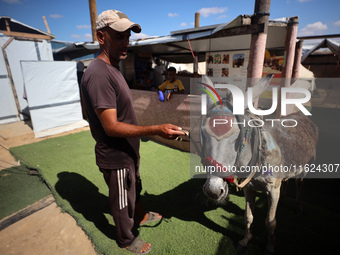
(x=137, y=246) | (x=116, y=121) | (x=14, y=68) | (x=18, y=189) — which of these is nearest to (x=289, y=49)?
(x=116, y=121)

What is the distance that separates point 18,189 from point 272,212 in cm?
499

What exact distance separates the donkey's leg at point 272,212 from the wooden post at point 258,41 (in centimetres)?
208

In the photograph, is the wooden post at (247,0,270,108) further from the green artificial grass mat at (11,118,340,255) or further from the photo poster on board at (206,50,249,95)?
the green artificial grass mat at (11,118,340,255)

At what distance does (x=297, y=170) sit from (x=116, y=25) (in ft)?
10.1

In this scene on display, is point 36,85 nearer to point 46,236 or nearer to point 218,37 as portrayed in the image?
point 46,236

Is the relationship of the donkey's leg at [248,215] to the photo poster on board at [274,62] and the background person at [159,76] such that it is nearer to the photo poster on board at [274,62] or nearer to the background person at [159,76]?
the photo poster on board at [274,62]

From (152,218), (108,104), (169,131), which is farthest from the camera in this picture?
(152,218)

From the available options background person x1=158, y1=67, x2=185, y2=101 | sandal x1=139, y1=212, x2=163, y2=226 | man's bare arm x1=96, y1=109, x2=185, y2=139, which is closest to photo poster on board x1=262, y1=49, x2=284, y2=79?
background person x1=158, y1=67, x2=185, y2=101

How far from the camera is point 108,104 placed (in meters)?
1.73

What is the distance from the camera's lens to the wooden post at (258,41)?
155 inches

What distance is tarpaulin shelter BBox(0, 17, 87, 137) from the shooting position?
714 centimetres

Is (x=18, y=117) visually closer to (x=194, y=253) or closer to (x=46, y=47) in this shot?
(x=46, y=47)

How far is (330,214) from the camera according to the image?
315 cm

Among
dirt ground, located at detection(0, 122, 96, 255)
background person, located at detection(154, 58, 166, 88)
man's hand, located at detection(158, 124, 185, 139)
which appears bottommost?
dirt ground, located at detection(0, 122, 96, 255)
